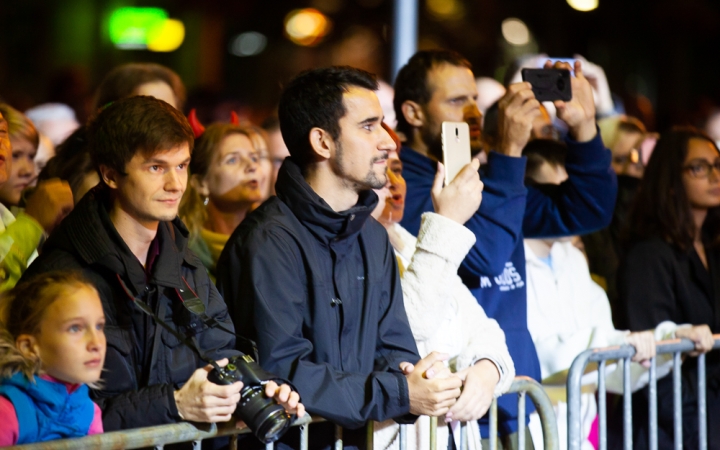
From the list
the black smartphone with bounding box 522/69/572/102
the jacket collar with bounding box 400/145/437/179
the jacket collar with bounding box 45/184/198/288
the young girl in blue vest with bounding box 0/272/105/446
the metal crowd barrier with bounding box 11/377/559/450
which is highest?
the black smartphone with bounding box 522/69/572/102

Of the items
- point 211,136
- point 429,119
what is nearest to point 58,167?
point 211,136

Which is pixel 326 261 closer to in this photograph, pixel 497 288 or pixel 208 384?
pixel 208 384

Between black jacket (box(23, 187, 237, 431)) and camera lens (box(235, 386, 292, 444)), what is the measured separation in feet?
0.64

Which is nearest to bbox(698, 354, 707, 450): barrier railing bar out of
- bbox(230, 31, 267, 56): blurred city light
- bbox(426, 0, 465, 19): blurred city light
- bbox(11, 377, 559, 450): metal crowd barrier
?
bbox(11, 377, 559, 450): metal crowd barrier

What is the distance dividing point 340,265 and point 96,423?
1047 millimetres

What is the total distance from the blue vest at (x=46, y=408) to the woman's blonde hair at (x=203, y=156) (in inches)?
67.6

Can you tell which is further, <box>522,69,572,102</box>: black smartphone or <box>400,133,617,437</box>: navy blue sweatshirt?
<box>522,69,572,102</box>: black smartphone

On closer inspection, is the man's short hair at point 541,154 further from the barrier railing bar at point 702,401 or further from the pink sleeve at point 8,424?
the pink sleeve at point 8,424

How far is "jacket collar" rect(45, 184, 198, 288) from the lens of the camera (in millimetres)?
3146

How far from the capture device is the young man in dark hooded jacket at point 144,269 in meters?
3.08

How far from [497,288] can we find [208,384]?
1.84 meters

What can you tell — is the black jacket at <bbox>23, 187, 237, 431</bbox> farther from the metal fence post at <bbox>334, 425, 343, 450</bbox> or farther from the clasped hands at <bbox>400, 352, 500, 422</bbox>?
the clasped hands at <bbox>400, 352, 500, 422</bbox>

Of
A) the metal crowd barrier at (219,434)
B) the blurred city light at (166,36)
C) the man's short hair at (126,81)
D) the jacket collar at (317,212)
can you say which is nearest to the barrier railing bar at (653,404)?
the metal crowd barrier at (219,434)

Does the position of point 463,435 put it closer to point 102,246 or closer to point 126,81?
point 102,246
